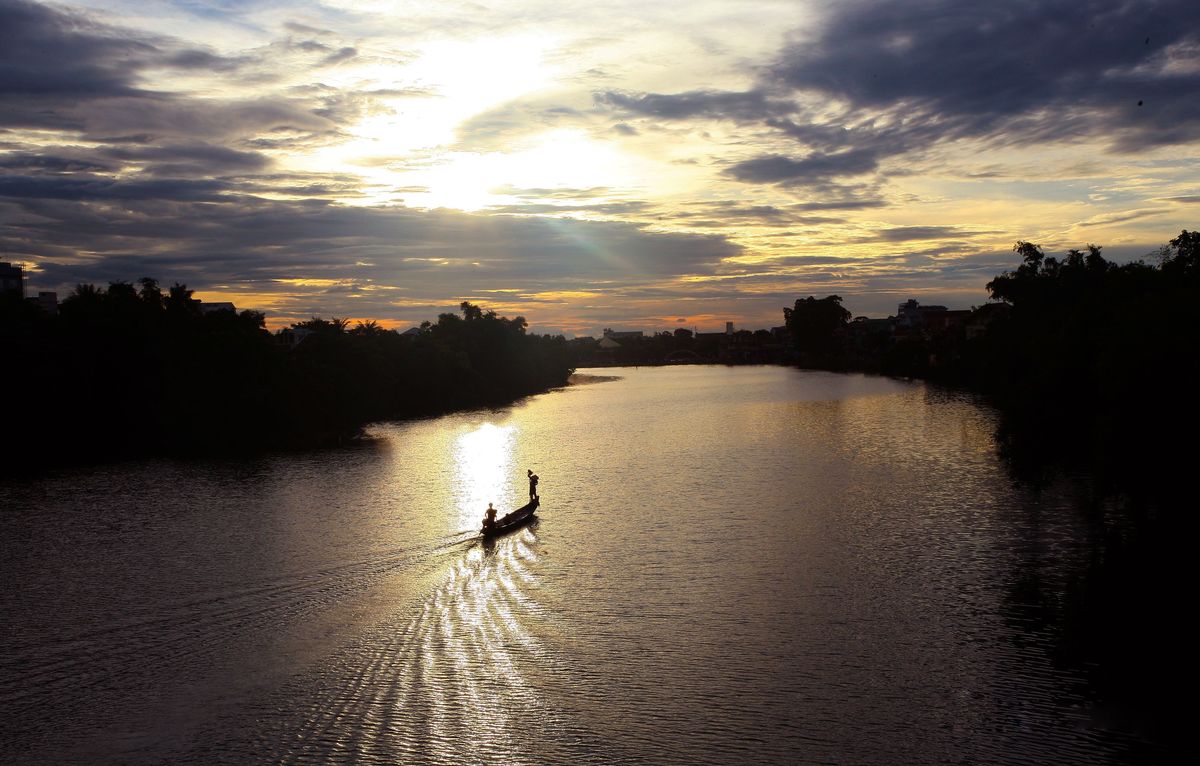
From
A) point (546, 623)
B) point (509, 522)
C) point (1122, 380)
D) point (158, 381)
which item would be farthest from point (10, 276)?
point (1122, 380)

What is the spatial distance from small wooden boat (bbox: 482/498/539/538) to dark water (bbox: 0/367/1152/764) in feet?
2.13

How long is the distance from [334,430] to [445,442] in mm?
8262

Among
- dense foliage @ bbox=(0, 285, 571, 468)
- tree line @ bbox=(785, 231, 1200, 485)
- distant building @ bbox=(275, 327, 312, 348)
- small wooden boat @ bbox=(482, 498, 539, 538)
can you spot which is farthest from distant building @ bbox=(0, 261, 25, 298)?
tree line @ bbox=(785, 231, 1200, 485)

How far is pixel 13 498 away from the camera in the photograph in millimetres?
39188

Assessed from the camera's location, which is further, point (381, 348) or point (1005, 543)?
point (381, 348)

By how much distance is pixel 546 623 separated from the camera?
72.1ft

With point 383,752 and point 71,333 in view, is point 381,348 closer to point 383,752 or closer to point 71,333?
point 71,333

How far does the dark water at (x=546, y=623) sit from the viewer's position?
16.1 meters

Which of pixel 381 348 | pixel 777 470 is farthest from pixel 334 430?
pixel 777 470

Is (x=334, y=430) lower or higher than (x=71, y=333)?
lower

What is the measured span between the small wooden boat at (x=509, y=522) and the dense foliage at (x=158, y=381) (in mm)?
28554

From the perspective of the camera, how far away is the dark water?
16.1 meters

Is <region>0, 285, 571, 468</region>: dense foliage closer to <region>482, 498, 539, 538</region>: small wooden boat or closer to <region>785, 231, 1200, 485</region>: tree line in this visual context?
<region>482, 498, 539, 538</region>: small wooden boat

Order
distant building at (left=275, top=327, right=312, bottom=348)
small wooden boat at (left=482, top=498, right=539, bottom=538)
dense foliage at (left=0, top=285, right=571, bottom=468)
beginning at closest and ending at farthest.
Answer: small wooden boat at (left=482, top=498, right=539, bottom=538), dense foliage at (left=0, top=285, right=571, bottom=468), distant building at (left=275, top=327, right=312, bottom=348)
